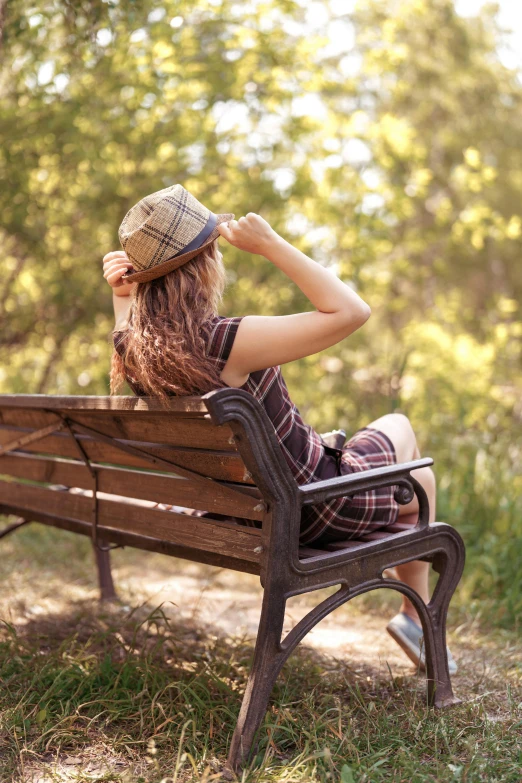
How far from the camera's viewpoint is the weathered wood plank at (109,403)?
1.99 m

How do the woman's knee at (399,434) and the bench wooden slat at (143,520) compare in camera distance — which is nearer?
the bench wooden slat at (143,520)

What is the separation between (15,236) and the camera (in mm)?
6207

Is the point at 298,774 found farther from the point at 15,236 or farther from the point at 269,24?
the point at 269,24

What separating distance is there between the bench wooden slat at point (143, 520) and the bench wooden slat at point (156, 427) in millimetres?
244

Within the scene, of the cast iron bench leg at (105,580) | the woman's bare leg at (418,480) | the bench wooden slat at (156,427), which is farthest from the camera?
the cast iron bench leg at (105,580)

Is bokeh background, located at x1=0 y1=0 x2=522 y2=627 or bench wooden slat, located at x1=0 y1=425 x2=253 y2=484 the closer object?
bench wooden slat, located at x1=0 y1=425 x2=253 y2=484

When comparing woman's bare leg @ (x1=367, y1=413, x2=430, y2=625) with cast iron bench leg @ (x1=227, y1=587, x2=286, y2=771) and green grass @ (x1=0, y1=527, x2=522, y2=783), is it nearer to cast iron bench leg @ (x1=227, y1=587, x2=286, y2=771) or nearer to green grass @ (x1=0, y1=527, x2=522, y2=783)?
green grass @ (x1=0, y1=527, x2=522, y2=783)

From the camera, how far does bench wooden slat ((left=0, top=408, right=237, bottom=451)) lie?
209cm

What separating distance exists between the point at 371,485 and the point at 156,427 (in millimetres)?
651

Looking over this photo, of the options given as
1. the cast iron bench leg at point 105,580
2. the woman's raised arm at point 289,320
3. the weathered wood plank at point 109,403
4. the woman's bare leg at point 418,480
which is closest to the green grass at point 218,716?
the woman's bare leg at point 418,480

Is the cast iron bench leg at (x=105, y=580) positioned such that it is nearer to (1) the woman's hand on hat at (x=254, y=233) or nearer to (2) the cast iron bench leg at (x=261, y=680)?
(2) the cast iron bench leg at (x=261, y=680)

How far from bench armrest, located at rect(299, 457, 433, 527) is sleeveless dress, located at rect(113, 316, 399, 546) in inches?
5.1

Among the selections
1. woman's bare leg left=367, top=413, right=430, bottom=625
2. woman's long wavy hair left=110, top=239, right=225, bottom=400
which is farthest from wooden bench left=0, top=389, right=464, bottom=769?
woman's bare leg left=367, top=413, right=430, bottom=625

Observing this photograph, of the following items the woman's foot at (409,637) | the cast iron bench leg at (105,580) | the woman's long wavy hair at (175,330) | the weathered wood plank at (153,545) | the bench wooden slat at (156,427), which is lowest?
the cast iron bench leg at (105,580)
